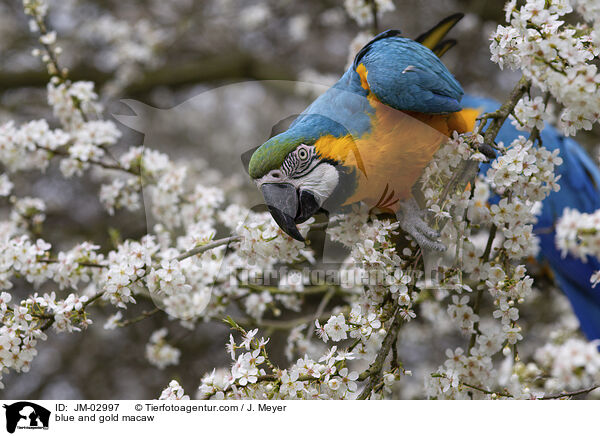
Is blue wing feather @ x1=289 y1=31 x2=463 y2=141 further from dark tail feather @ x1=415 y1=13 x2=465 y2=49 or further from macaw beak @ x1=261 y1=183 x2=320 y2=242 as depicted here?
dark tail feather @ x1=415 y1=13 x2=465 y2=49

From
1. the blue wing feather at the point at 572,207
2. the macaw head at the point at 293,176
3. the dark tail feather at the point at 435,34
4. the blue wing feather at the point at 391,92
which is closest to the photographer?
the macaw head at the point at 293,176

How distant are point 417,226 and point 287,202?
1.20 ft

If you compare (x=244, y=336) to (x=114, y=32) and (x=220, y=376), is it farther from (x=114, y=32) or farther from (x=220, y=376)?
(x=114, y=32)

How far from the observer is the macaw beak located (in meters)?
1.42

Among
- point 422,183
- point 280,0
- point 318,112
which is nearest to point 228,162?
point 318,112

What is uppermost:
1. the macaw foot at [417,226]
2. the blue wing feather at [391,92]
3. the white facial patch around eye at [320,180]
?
the blue wing feather at [391,92]

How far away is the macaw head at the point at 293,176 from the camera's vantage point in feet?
4.58

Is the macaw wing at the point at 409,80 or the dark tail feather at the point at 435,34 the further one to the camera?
the dark tail feather at the point at 435,34

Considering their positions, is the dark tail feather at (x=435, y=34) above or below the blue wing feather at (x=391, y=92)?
above

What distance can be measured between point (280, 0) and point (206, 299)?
114 inches
